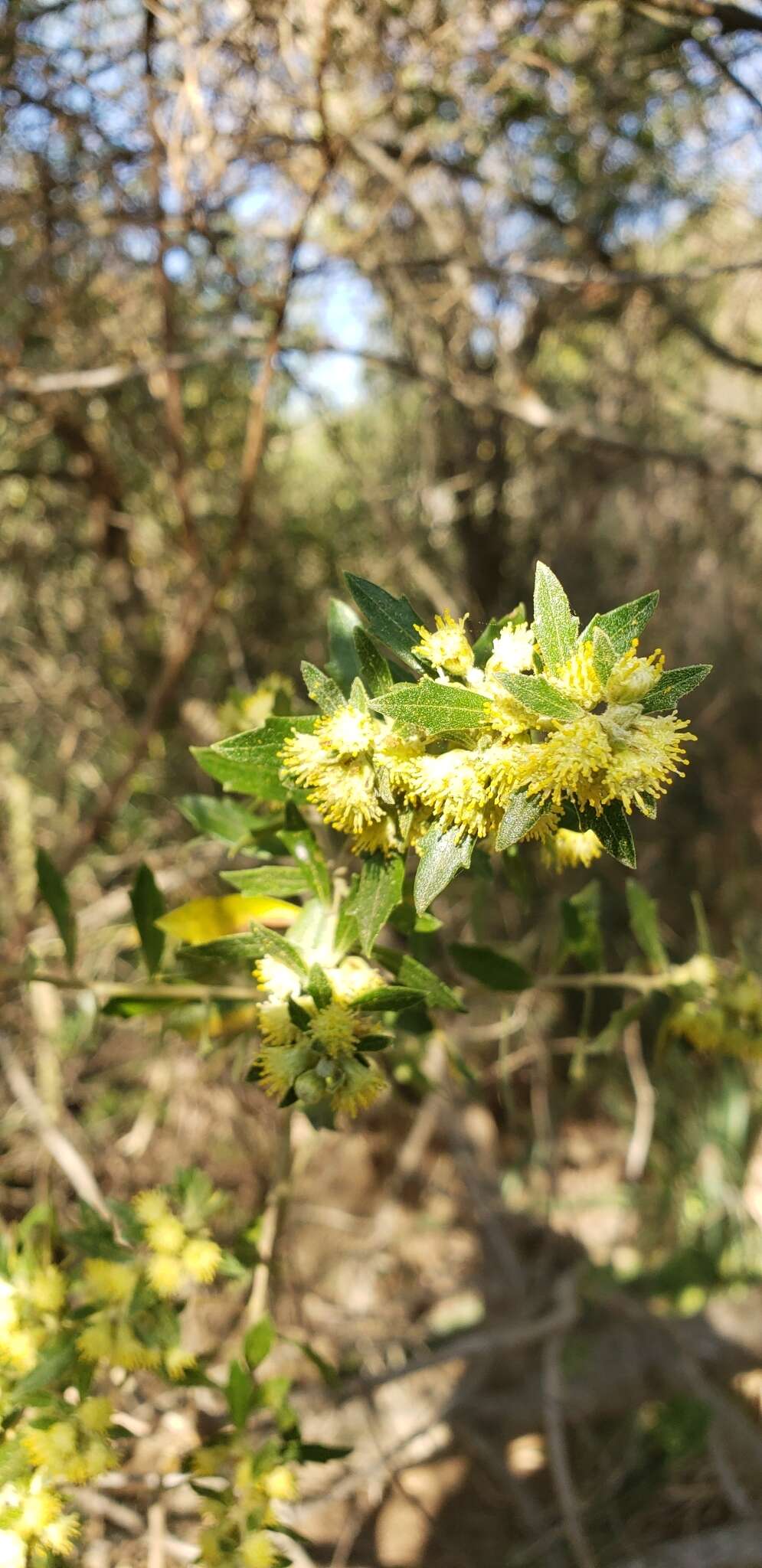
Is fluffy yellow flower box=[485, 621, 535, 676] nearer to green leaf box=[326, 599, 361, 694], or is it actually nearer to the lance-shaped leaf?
the lance-shaped leaf

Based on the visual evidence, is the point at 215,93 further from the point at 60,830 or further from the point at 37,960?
the point at 60,830

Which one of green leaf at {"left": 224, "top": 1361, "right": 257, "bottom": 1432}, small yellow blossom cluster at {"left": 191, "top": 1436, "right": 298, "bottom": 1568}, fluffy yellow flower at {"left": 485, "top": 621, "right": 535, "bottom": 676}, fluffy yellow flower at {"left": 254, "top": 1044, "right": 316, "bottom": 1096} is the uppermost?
fluffy yellow flower at {"left": 485, "top": 621, "right": 535, "bottom": 676}

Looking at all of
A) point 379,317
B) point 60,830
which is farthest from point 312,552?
point 60,830

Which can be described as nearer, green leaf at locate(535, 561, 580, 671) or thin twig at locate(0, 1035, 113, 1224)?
green leaf at locate(535, 561, 580, 671)

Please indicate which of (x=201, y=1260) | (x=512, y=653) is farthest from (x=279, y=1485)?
(x=512, y=653)

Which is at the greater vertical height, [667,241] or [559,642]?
[667,241]

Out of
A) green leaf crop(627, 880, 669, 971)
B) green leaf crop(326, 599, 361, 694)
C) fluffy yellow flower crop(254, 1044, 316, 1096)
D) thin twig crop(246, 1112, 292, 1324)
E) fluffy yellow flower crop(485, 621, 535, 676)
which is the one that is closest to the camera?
fluffy yellow flower crop(485, 621, 535, 676)

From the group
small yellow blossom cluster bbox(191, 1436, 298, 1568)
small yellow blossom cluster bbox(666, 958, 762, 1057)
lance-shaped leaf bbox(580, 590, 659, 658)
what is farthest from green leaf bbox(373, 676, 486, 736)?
small yellow blossom cluster bbox(191, 1436, 298, 1568)
